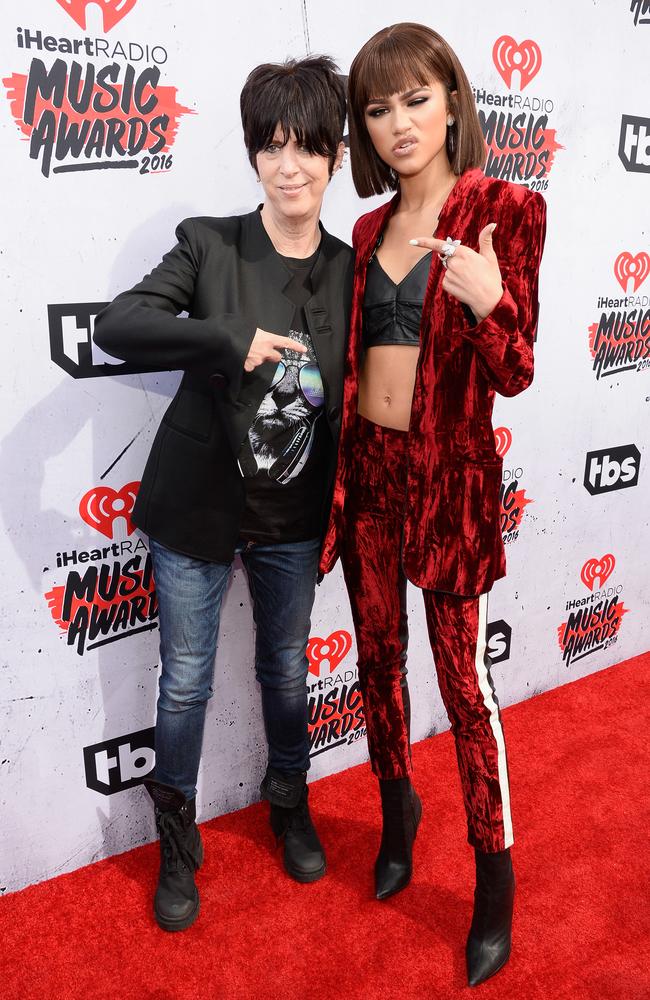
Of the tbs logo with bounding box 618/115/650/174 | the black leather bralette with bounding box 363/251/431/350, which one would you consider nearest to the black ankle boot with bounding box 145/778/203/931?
the black leather bralette with bounding box 363/251/431/350

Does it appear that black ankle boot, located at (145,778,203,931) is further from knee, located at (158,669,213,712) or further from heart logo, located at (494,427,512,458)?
heart logo, located at (494,427,512,458)

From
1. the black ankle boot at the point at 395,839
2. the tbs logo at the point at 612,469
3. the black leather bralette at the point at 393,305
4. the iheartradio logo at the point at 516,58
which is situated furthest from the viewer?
the tbs logo at the point at 612,469

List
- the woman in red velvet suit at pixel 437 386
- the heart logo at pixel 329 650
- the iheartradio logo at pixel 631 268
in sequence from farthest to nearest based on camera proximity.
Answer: the iheartradio logo at pixel 631 268 → the heart logo at pixel 329 650 → the woman in red velvet suit at pixel 437 386

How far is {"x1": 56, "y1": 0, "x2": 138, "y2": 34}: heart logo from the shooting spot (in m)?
1.74

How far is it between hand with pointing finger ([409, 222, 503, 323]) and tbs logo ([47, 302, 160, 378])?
864 millimetres

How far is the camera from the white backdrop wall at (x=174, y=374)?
1840 millimetres

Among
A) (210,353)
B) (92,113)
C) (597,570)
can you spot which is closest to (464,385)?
(210,353)

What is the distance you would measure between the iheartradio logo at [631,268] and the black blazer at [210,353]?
55.2 inches

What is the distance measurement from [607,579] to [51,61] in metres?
2.62

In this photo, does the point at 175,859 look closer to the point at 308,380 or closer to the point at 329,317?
the point at 308,380

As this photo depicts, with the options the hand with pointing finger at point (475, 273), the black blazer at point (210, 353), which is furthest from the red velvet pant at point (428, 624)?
the hand with pointing finger at point (475, 273)

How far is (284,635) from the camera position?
2.12m

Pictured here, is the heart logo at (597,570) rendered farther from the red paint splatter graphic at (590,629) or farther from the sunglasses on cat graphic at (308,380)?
the sunglasses on cat graphic at (308,380)

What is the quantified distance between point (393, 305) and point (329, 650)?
123 centimetres
